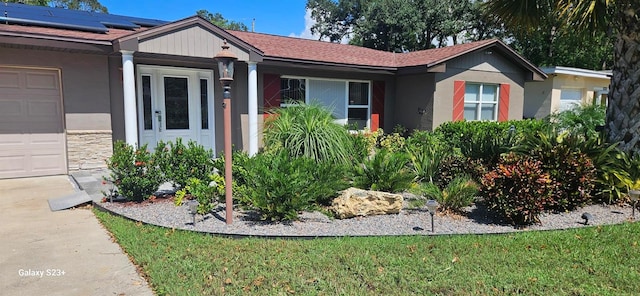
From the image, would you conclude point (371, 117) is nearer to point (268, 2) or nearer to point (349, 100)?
point (349, 100)

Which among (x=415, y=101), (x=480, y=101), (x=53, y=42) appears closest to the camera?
(x=53, y=42)

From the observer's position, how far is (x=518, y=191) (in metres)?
5.27

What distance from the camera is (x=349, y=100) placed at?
12.8 m

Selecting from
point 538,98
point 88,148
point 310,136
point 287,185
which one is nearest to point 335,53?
point 310,136

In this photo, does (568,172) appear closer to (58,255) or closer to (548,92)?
(58,255)

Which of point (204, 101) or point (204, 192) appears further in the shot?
point (204, 101)

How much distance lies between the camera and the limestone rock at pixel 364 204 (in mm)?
5676

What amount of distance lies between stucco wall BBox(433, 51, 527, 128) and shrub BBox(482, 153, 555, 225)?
726cm

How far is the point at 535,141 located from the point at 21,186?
9215 mm

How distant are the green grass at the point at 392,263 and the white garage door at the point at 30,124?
474cm

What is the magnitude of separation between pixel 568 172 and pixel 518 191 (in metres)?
1.30

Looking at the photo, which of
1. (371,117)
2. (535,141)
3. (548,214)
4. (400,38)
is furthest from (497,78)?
(400,38)

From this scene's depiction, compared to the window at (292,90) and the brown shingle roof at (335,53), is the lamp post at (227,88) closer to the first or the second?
the brown shingle roof at (335,53)

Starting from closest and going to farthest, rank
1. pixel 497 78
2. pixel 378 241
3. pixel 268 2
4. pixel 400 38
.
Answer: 1. pixel 378 241
2. pixel 497 78
3. pixel 268 2
4. pixel 400 38
